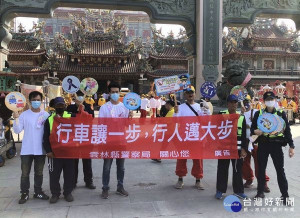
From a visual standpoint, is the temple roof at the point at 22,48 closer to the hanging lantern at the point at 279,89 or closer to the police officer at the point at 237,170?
the hanging lantern at the point at 279,89

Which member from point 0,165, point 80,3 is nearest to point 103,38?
point 80,3

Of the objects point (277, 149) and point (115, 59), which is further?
point (115, 59)

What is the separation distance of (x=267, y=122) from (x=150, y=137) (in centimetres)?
188

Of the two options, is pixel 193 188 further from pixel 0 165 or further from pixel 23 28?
pixel 23 28

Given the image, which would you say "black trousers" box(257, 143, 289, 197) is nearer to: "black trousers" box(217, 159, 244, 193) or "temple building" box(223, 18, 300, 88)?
"black trousers" box(217, 159, 244, 193)

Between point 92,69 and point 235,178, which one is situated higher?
point 92,69

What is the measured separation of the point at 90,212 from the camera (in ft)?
13.2

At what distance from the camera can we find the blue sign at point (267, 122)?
13.6ft

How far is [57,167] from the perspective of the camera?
4504 mm

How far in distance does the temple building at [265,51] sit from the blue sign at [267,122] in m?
31.0

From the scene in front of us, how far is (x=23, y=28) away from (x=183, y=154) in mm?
30088

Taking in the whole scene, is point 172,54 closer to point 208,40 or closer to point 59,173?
point 208,40

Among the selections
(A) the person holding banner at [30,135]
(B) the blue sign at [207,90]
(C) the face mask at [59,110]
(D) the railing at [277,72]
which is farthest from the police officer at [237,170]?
(D) the railing at [277,72]

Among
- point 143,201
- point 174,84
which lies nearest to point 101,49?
point 174,84
